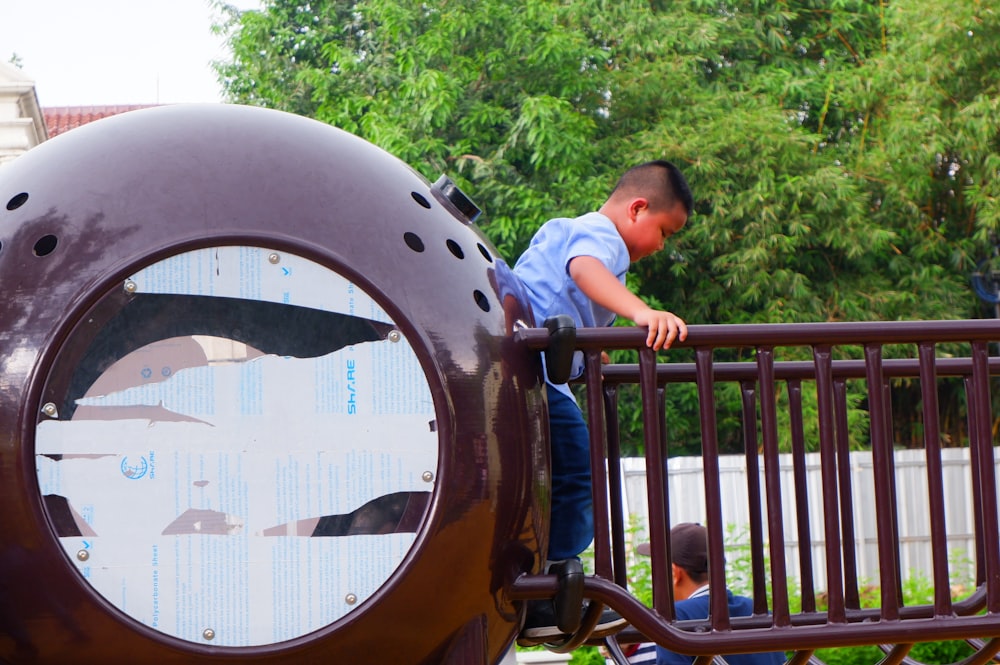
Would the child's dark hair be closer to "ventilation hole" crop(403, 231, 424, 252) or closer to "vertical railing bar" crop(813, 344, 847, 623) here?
"vertical railing bar" crop(813, 344, 847, 623)

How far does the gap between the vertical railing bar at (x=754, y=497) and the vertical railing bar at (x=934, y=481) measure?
36 cm

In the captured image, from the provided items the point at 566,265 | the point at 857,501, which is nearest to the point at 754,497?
the point at 566,265

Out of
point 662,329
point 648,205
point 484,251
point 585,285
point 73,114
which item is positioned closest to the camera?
point 662,329

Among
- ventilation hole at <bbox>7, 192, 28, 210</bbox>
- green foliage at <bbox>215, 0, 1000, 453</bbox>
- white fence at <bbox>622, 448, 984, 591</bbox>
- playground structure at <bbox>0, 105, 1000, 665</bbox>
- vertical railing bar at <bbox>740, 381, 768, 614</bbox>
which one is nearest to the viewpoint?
playground structure at <bbox>0, 105, 1000, 665</bbox>

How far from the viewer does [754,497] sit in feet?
8.31

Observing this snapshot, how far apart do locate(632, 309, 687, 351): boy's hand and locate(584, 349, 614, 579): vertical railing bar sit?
11 cm

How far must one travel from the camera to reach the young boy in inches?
102

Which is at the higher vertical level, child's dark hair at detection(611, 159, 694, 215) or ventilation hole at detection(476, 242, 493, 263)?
child's dark hair at detection(611, 159, 694, 215)

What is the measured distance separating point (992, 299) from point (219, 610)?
41.2 ft

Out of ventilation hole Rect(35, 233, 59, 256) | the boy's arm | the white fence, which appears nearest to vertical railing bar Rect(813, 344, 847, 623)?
the boy's arm

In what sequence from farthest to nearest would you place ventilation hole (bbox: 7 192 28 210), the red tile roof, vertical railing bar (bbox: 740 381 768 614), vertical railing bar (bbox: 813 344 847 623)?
the red tile roof, vertical railing bar (bbox: 740 381 768 614), vertical railing bar (bbox: 813 344 847 623), ventilation hole (bbox: 7 192 28 210)

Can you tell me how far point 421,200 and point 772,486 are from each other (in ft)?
3.01

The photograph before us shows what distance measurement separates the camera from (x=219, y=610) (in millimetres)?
2059

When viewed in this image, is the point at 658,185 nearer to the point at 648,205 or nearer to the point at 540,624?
the point at 648,205
